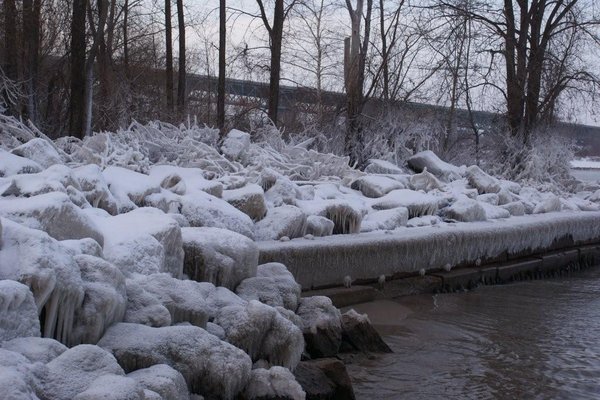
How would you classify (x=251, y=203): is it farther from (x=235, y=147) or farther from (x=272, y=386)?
(x=272, y=386)

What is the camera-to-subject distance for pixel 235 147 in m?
11.6

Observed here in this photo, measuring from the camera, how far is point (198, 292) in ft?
17.3

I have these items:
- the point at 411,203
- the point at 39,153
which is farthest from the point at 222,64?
the point at 39,153

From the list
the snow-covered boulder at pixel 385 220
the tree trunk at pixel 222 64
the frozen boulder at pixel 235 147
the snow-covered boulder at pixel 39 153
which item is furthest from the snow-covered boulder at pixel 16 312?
the tree trunk at pixel 222 64

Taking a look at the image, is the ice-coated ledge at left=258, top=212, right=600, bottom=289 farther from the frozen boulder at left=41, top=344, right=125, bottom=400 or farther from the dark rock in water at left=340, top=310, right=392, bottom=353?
the frozen boulder at left=41, top=344, right=125, bottom=400

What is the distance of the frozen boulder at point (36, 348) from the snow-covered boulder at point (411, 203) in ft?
23.7

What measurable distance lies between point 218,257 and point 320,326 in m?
0.94

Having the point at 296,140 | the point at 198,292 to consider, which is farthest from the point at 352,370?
the point at 296,140

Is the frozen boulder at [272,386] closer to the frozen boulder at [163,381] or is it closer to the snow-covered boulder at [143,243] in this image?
the frozen boulder at [163,381]

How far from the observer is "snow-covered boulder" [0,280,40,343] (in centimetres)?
386

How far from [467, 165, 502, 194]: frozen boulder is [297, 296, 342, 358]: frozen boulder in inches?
311

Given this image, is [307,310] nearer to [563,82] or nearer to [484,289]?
[484,289]

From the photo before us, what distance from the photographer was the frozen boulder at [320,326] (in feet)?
19.2

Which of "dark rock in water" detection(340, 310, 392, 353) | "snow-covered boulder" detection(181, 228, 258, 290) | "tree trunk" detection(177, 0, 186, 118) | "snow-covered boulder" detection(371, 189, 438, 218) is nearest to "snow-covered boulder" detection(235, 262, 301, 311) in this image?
"snow-covered boulder" detection(181, 228, 258, 290)
